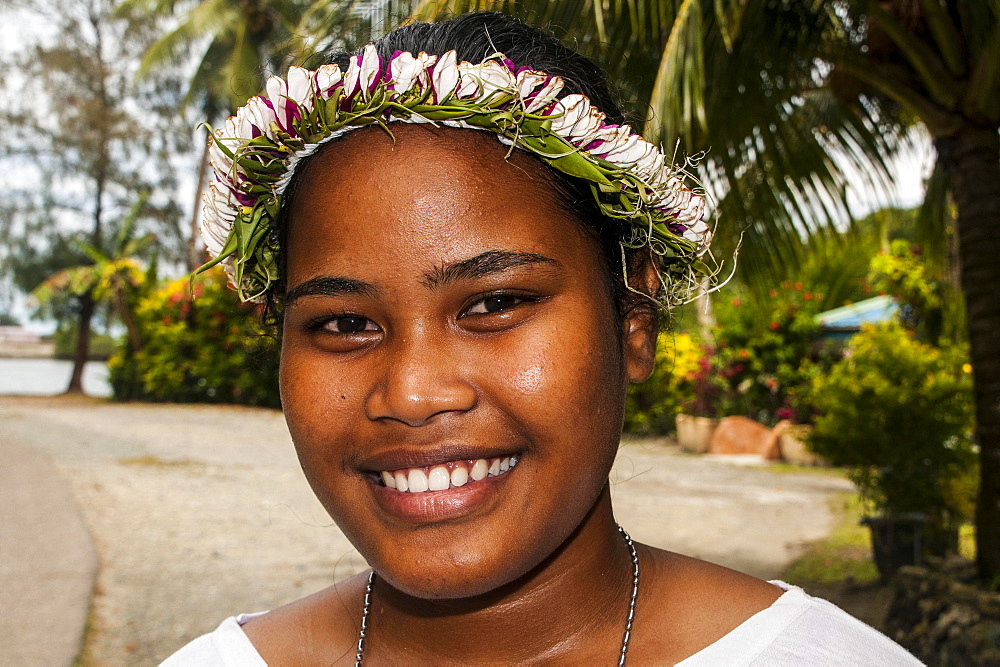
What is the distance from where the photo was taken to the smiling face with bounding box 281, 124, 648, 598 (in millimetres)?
1250

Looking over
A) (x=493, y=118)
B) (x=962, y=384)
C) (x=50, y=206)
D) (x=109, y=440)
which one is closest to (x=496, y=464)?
(x=493, y=118)

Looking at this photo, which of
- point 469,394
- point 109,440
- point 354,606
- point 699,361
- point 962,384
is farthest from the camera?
point 699,361

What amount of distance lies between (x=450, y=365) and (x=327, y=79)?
0.50 meters

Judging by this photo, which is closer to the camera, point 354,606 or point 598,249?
point 598,249

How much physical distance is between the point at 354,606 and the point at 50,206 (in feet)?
82.1

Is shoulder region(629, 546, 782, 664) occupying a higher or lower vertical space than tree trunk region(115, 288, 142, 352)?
lower

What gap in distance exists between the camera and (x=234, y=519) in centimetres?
779

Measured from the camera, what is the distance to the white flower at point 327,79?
1.33m

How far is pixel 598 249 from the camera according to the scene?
1.42 meters

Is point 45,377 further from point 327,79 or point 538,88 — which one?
point 538,88

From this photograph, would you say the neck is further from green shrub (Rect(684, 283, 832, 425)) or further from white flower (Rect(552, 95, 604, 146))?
green shrub (Rect(684, 283, 832, 425))

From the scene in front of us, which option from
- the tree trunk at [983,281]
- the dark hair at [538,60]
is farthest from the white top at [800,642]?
the tree trunk at [983,281]

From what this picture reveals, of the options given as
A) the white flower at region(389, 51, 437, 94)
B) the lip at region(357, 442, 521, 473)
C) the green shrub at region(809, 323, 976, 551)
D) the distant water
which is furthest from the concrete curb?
the distant water

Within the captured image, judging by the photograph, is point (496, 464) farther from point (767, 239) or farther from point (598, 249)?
point (767, 239)
